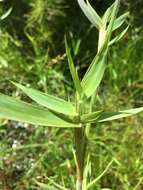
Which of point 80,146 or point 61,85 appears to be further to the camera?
point 61,85

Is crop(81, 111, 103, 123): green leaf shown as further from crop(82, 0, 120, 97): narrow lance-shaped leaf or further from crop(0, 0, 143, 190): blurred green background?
crop(0, 0, 143, 190): blurred green background

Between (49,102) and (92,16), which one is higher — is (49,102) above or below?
below

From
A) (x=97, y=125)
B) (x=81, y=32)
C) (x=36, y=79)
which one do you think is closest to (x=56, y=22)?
(x=81, y=32)

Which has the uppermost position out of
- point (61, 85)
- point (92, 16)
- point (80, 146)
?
point (61, 85)

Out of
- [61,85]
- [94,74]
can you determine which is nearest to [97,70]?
[94,74]

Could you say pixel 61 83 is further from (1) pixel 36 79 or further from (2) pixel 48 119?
(2) pixel 48 119

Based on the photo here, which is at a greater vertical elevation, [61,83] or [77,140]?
[61,83]

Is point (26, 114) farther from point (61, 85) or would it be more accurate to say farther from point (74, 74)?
point (61, 85)
